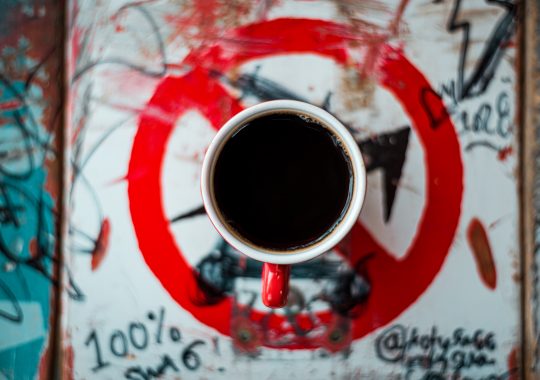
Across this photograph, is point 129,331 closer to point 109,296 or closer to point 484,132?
point 109,296

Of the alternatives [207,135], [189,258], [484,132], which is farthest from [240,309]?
[484,132]

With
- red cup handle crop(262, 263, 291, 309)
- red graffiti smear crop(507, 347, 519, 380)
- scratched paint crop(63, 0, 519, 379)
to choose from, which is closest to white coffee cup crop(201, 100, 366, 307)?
red cup handle crop(262, 263, 291, 309)

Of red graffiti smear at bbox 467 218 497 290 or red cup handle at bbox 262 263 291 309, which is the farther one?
red graffiti smear at bbox 467 218 497 290

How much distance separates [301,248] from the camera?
39 centimetres

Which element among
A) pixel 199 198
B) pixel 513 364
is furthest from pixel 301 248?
pixel 513 364

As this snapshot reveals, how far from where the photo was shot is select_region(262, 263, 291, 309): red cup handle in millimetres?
380

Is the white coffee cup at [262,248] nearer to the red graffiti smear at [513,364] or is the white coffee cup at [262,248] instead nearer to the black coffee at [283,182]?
the black coffee at [283,182]

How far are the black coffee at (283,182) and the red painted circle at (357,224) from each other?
0.10 metres

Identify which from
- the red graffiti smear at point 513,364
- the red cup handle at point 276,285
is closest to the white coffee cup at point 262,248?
the red cup handle at point 276,285

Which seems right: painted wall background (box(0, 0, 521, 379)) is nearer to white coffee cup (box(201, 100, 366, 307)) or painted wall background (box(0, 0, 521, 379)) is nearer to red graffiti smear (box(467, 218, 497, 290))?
red graffiti smear (box(467, 218, 497, 290))

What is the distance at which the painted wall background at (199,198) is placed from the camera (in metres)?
0.49

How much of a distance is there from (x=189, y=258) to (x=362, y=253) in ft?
0.58

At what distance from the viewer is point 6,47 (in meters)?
0.49

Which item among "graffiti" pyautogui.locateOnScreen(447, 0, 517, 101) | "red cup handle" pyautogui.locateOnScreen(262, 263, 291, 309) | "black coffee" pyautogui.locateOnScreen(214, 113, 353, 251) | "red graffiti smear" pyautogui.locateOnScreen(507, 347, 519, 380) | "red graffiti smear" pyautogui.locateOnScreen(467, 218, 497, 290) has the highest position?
"graffiti" pyautogui.locateOnScreen(447, 0, 517, 101)
